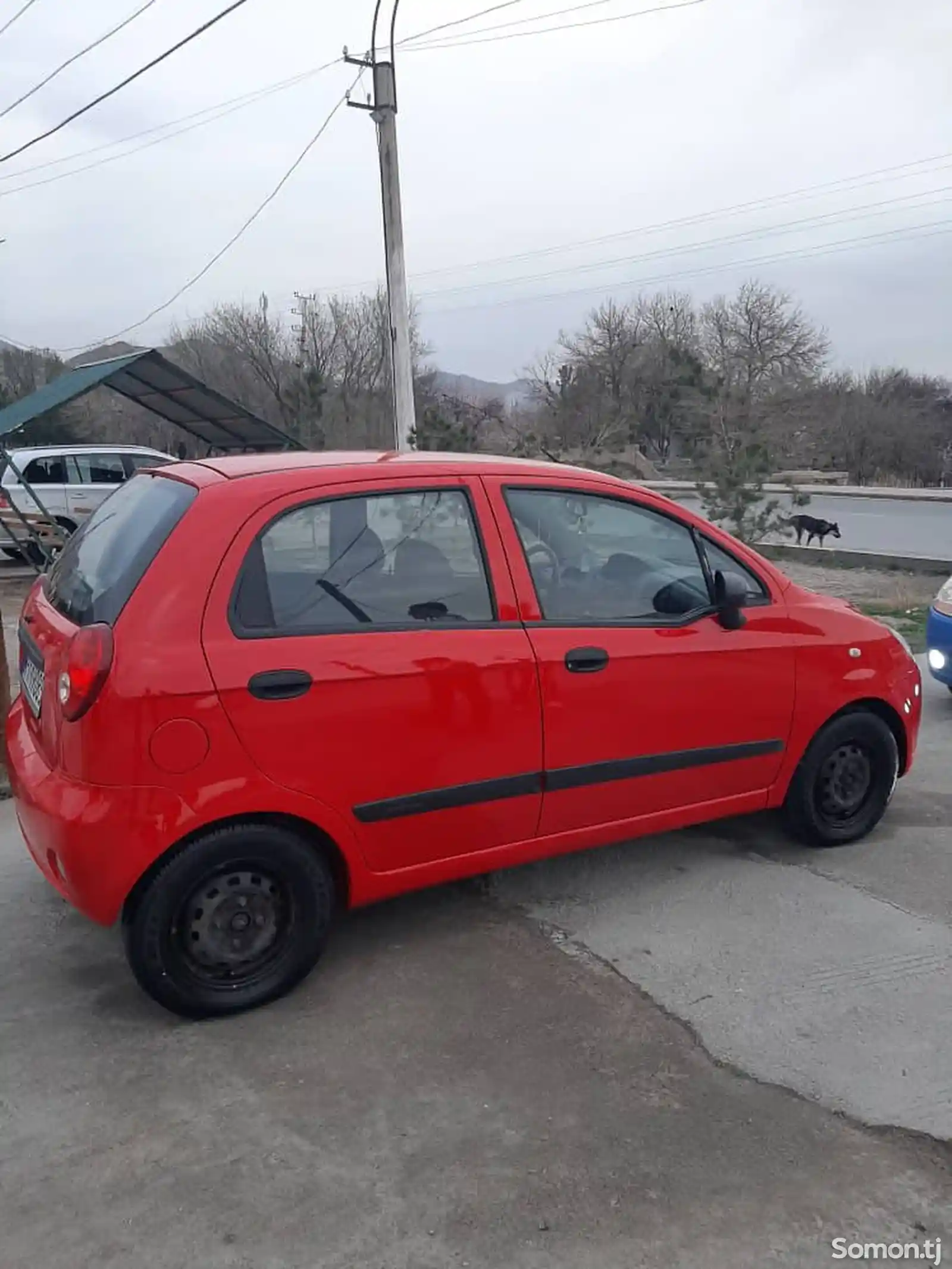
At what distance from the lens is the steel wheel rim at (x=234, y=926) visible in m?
3.10

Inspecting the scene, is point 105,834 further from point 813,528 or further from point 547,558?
point 813,528

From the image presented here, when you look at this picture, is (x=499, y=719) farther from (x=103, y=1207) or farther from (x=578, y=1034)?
(x=103, y=1207)

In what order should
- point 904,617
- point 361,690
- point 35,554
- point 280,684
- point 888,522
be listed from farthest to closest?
point 888,522
point 35,554
point 904,617
point 361,690
point 280,684

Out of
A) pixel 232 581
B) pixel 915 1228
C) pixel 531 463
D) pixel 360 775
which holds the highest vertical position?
pixel 531 463

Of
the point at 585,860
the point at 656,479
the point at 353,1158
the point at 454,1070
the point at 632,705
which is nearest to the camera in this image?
the point at 353,1158

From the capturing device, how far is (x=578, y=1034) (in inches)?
121

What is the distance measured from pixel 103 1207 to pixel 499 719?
1.78 metres

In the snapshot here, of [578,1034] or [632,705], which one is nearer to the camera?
[578,1034]

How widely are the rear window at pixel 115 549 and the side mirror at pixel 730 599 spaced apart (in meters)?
1.98

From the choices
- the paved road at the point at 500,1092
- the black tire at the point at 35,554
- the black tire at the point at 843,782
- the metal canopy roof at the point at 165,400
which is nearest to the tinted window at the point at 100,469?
the metal canopy roof at the point at 165,400

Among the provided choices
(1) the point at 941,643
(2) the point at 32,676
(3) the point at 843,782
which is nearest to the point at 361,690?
(2) the point at 32,676

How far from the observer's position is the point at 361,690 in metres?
3.20

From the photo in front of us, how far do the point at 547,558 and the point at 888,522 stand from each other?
2230 cm

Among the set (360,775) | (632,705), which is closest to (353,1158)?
(360,775)
